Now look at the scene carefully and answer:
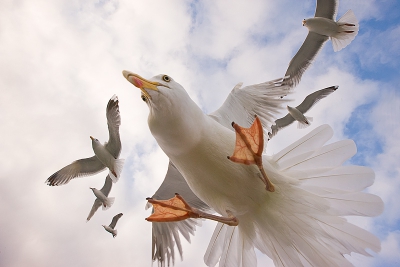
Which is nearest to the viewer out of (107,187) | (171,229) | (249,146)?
(249,146)

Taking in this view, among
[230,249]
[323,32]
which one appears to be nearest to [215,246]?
[230,249]

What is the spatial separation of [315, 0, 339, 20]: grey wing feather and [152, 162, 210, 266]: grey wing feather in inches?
119

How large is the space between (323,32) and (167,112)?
3.21 meters

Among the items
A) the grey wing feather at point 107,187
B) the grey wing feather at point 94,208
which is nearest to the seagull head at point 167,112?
the grey wing feather at point 94,208

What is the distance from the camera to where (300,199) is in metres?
1.40

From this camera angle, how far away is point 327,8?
12.9ft

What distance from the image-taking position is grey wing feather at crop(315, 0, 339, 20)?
390cm

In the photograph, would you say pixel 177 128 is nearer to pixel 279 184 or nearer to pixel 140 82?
pixel 140 82

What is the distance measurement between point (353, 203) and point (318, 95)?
292 cm

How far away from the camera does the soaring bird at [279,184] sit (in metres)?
1.31

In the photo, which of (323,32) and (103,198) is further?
(103,198)

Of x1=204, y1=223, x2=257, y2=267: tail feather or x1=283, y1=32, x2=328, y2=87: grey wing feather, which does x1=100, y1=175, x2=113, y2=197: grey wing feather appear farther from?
x1=204, y1=223, x2=257, y2=267: tail feather

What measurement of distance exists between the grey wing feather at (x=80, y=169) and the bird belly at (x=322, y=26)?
2.93 m

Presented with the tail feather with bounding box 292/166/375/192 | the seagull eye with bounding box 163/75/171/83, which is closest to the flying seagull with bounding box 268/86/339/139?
the tail feather with bounding box 292/166/375/192
